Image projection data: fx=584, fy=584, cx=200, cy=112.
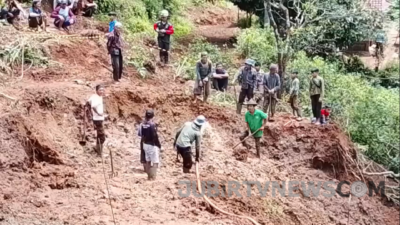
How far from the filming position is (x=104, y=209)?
28.1ft

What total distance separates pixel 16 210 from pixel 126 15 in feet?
39.6

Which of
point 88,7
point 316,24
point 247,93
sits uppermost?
point 88,7

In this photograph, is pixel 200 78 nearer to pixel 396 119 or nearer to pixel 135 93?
pixel 135 93

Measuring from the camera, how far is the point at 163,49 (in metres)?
15.5

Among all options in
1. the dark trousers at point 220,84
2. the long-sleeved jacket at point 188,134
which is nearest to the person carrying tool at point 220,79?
the dark trousers at point 220,84

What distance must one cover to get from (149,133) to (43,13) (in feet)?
25.6

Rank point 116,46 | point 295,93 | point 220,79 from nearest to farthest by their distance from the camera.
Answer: point 116,46 → point 295,93 → point 220,79

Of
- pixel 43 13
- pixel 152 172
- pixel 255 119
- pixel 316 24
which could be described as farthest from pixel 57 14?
pixel 316 24

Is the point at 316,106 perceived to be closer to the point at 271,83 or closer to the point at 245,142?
the point at 271,83

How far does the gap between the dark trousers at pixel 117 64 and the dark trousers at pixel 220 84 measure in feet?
7.42

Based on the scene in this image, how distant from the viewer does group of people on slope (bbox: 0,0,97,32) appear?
14992 mm

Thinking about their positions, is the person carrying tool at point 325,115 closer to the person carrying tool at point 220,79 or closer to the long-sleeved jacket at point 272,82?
the long-sleeved jacket at point 272,82

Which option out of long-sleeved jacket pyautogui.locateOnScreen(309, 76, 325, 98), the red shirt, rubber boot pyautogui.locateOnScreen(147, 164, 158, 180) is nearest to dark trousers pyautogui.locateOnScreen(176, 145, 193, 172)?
rubber boot pyautogui.locateOnScreen(147, 164, 158, 180)

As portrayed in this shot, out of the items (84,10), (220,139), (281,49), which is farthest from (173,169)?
(84,10)
